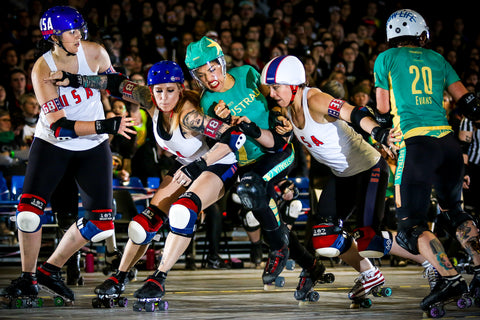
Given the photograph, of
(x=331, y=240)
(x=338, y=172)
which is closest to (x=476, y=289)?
(x=331, y=240)

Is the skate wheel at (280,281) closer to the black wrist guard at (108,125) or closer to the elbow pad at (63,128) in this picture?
the black wrist guard at (108,125)

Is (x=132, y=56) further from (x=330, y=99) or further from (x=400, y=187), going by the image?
(x=400, y=187)

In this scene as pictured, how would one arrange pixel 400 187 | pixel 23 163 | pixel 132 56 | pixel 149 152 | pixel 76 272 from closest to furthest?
pixel 400 187
pixel 76 272
pixel 23 163
pixel 149 152
pixel 132 56

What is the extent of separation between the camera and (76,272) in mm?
5629

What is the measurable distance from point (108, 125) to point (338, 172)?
1.61 metres

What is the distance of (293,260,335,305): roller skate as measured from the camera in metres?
4.45

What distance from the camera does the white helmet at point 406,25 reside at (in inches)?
160

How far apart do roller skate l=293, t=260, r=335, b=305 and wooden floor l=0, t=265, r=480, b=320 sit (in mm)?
61

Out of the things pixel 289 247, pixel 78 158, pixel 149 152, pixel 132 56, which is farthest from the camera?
pixel 132 56

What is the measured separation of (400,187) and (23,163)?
4.61 m

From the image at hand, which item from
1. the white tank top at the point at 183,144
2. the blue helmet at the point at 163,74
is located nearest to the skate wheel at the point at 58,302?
the white tank top at the point at 183,144

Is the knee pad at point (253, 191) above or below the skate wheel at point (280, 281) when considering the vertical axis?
above

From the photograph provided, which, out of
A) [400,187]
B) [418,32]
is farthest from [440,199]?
[418,32]

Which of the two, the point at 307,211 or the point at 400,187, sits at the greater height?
the point at 400,187
